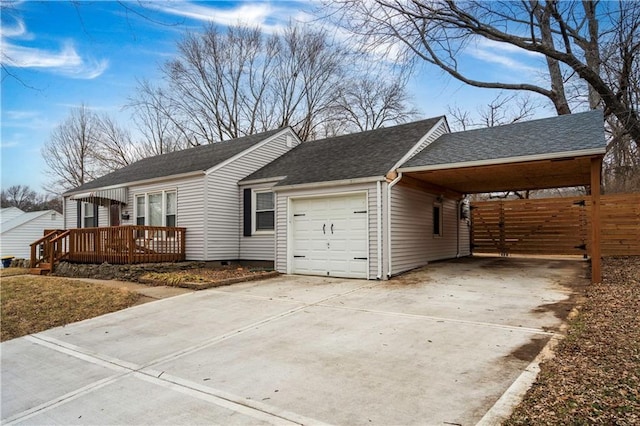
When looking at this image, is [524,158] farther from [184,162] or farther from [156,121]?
[156,121]

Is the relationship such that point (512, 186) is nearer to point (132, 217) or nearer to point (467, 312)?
point (467, 312)

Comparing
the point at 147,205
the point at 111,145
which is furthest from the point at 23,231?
the point at 147,205

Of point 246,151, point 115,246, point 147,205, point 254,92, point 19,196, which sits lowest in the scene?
point 115,246

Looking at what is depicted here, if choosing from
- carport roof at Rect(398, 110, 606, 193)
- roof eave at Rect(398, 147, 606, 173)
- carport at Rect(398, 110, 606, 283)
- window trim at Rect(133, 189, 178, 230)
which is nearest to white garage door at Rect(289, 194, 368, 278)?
carport at Rect(398, 110, 606, 283)

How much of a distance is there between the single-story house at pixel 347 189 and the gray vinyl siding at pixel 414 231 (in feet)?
0.17

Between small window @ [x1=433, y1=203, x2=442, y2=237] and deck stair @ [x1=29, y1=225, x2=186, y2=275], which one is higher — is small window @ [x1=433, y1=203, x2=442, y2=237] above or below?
above

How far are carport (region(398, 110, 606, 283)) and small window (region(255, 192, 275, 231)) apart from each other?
4762mm

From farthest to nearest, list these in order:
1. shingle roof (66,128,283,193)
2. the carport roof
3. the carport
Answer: shingle roof (66,128,283,193), the carport roof, the carport

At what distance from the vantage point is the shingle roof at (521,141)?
8320 millimetres

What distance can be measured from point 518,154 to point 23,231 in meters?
31.4

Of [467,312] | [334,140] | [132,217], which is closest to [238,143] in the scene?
[334,140]

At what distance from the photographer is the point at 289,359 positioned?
448 centimetres

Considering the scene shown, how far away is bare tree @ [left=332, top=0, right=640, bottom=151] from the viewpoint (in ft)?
36.1

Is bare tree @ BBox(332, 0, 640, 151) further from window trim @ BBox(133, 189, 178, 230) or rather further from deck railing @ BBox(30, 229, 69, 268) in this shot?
deck railing @ BBox(30, 229, 69, 268)
